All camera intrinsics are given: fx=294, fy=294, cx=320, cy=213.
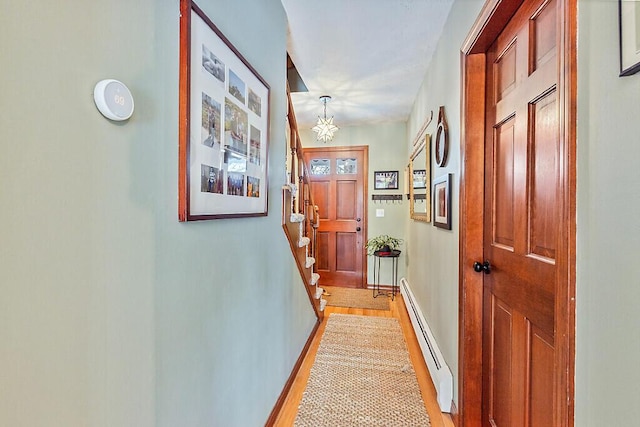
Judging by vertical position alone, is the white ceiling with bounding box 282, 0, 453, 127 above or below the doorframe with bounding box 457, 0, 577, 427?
above

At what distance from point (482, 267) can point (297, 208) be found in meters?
1.53

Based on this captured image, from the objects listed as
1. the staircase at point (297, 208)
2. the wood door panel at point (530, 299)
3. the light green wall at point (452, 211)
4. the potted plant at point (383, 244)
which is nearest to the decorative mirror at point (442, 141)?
the light green wall at point (452, 211)

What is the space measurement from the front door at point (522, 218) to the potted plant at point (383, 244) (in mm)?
2614

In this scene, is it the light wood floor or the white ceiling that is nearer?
the light wood floor

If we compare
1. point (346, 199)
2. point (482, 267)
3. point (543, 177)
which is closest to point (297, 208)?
point (482, 267)

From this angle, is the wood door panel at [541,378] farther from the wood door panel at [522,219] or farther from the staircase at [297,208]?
the staircase at [297,208]

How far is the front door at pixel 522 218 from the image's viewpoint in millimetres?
969

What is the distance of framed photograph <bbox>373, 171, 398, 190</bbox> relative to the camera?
434cm

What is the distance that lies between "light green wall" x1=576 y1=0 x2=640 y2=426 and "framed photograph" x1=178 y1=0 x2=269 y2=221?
105 centimetres

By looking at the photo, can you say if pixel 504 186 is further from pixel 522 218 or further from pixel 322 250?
pixel 322 250

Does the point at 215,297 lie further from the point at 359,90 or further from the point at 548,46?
the point at 359,90

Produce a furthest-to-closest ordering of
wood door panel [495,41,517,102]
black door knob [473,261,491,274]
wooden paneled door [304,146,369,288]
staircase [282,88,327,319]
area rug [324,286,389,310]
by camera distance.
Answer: wooden paneled door [304,146,369,288] → area rug [324,286,389,310] → staircase [282,88,327,319] → black door knob [473,261,491,274] → wood door panel [495,41,517,102]

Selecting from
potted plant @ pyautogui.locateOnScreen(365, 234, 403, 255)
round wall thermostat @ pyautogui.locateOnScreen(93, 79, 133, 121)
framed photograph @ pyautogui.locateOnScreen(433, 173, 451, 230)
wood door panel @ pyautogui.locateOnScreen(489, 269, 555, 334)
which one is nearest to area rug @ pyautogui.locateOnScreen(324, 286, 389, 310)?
potted plant @ pyautogui.locateOnScreen(365, 234, 403, 255)

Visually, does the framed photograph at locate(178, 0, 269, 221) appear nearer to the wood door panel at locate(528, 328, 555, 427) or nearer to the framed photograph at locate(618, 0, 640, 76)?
the framed photograph at locate(618, 0, 640, 76)
